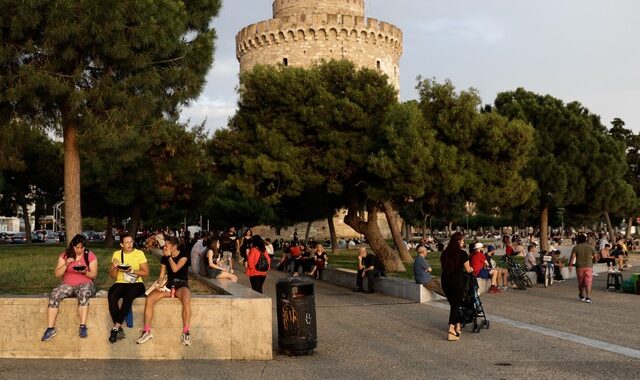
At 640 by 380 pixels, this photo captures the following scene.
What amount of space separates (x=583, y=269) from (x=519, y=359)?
24.5ft

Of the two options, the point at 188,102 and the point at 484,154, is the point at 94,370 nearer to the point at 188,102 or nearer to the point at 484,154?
the point at 188,102

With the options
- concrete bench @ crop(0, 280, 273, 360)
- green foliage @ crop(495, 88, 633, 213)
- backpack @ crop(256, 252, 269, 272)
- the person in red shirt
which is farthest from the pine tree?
green foliage @ crop(495, 88, 633, 213)

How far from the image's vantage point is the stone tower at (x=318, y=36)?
4712cm

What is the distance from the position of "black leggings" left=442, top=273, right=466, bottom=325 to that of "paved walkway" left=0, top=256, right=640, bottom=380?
1.21 feet

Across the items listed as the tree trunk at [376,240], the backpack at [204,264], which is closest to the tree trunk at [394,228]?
the tree trunk at [376,240]

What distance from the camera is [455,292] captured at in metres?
9.52

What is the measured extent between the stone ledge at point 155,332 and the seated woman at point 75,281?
139 mm

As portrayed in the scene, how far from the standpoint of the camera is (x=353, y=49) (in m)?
47.9

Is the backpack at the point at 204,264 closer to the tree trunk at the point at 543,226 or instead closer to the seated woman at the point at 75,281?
the seated woman at the point at 75,281

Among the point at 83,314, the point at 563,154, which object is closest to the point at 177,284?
the point at 83,314

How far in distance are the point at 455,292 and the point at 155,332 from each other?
4.26 meters

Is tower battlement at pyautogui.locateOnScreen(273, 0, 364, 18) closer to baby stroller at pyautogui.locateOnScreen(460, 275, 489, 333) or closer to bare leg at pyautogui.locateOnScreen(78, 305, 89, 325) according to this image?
baby stroller at pyautogui.locateOnScreen(460, 275, 489, 333)

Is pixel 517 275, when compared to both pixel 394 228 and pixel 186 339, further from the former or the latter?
pixel 186 339

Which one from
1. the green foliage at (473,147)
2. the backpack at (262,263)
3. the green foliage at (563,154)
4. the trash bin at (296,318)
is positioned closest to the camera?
the trash bin at (296,318)
